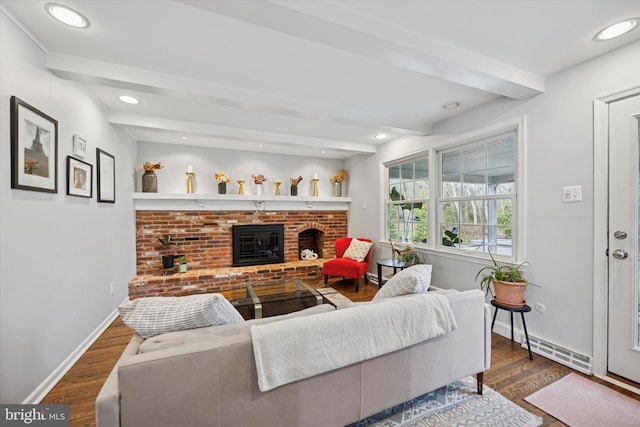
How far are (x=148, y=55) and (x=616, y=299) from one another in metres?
3.80

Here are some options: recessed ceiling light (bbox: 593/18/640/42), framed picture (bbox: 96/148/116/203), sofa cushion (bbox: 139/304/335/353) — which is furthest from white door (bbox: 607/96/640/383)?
framed picture (bbox: 96/148/116/203)

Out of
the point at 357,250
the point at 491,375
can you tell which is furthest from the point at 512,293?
the point at 357,250

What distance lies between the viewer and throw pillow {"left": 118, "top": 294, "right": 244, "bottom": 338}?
126 cm

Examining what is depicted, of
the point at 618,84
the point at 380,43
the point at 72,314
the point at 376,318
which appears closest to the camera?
the point at 376,318

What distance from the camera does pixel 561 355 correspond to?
2170 mm

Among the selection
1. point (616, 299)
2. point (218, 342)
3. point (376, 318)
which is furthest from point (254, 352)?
point (616, 299)

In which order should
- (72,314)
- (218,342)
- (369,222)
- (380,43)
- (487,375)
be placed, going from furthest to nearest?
(369,222), (72,314), (487,375), (380,43), (218,342)

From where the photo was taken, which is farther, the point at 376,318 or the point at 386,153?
the point at 386,153

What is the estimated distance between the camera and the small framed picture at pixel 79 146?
2.25 m

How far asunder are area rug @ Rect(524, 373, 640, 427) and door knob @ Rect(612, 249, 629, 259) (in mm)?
898

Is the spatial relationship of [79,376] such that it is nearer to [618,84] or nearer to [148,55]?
[148,55]

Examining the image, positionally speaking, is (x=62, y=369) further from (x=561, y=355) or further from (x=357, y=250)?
(x=561, y=355)

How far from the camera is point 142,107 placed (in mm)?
2932

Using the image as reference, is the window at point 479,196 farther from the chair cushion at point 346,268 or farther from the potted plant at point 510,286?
the chair cushion at point 346,268
